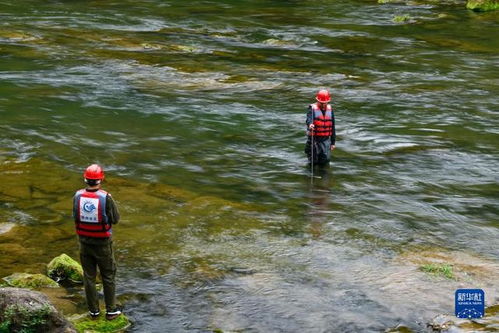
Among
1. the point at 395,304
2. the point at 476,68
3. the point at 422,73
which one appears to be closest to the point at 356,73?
the point at 422,73

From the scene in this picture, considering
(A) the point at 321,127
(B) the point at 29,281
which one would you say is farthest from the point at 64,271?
→ (A) the point at 321,127

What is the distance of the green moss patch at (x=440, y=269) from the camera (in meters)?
12.8

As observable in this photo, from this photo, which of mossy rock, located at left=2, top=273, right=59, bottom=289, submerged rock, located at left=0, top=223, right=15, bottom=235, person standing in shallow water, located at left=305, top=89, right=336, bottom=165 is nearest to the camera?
mossy rock, located at left=2, top=273, right=59, bottom=289

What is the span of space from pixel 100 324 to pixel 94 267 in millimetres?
807

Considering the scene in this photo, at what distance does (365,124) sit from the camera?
23.9 metres

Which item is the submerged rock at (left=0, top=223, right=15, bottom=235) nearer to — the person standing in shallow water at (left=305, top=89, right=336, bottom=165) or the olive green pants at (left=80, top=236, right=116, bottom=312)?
the olive green pants at (left=80, top=236, right=116, bottom=312)

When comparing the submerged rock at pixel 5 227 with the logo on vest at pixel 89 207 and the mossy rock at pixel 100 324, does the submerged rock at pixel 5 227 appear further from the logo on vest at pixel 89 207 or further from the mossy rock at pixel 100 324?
the logo on vest at pixel 89 207

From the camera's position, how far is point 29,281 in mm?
11977

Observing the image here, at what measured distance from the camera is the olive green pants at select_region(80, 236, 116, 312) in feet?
36.4

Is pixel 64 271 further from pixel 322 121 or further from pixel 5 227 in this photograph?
pixel 322 121

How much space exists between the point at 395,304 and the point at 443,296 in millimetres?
764

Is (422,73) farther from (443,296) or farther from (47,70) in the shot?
(443,296)

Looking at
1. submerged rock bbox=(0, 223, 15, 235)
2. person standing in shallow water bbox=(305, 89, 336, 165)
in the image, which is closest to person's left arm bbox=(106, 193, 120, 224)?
submerged rock bbox=(0, 223, 15, 235)

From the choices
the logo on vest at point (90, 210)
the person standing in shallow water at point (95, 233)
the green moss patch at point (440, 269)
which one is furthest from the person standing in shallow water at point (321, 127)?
the logo on vest at point (90, 210)
